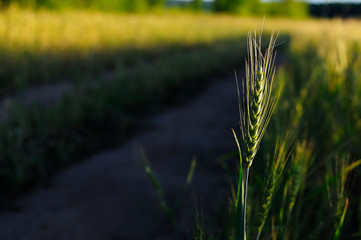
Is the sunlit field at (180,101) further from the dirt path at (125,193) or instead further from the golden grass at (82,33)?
the dirt path at (125,193)

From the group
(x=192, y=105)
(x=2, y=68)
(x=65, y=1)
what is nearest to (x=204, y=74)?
(x=192, y=105)

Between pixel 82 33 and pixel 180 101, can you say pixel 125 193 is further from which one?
pixel 82 33

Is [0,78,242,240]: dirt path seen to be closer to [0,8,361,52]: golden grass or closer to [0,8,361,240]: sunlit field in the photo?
[0,8,361,240]: sunlit field

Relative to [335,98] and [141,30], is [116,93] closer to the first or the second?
[335,98]

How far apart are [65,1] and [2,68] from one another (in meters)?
11.5

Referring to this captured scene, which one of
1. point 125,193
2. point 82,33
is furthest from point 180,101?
point 82,33

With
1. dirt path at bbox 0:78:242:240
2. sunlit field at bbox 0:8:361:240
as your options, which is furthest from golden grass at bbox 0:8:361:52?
dirt path at bbox 0:78:242:240

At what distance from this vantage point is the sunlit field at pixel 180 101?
54.6 inches

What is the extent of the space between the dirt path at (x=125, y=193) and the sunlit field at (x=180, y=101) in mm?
215

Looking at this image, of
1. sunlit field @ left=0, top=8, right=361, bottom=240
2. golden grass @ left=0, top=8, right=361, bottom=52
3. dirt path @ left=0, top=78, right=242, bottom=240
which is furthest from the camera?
golden grass @ left=0, top=8, right=361, bottom=52

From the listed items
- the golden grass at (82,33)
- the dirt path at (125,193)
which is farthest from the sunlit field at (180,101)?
the dirt path at (125,193)

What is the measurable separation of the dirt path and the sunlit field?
21cm

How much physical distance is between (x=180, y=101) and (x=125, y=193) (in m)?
2.89

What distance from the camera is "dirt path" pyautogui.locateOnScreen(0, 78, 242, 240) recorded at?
203 centimetres
